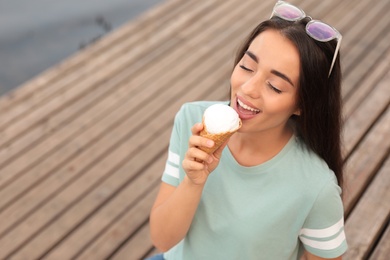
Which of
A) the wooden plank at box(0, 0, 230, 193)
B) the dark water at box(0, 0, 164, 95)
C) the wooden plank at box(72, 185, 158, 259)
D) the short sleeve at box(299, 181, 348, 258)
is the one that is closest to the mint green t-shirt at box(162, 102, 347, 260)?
the short sleeve at box(299, 181, 348, 258)

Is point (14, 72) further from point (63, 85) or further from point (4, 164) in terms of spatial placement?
point (4, 164)

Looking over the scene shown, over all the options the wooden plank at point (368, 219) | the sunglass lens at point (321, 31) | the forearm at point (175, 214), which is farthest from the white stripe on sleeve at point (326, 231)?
the wooden plank at point (368, 219)

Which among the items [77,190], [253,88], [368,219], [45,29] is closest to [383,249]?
[368,219]

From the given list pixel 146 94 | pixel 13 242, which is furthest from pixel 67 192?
pixel 146 94

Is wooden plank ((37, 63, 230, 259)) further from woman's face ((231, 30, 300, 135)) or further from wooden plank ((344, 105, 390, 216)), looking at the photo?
woman's face ((231, 30, 300, 135))

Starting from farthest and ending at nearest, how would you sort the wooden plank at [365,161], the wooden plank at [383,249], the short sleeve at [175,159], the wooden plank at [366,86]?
1. the wooden plank at [366,86]
2. the wooden plank at [365,161]
3. the wooden plank at [383,249]
4. the short sleeve at [175,159]

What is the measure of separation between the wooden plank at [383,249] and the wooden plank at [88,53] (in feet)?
7.80

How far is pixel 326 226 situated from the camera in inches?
49.2

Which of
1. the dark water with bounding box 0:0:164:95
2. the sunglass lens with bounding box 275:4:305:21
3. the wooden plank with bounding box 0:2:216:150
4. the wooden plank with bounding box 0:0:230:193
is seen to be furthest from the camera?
the dark water with bounding box 0:0:164:95

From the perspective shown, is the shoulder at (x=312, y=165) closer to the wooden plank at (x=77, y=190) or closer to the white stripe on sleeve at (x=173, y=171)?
the white stripe on sleeve at (x=173, y=171)

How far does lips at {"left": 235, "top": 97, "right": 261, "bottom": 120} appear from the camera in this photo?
118 centimetres

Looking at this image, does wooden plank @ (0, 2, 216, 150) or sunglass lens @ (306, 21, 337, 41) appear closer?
sunglass lens @ (306, 21, 337, 41)

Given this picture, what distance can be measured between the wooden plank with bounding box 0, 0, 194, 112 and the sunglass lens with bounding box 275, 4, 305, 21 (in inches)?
95.8

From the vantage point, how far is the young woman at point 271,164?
116 cm
